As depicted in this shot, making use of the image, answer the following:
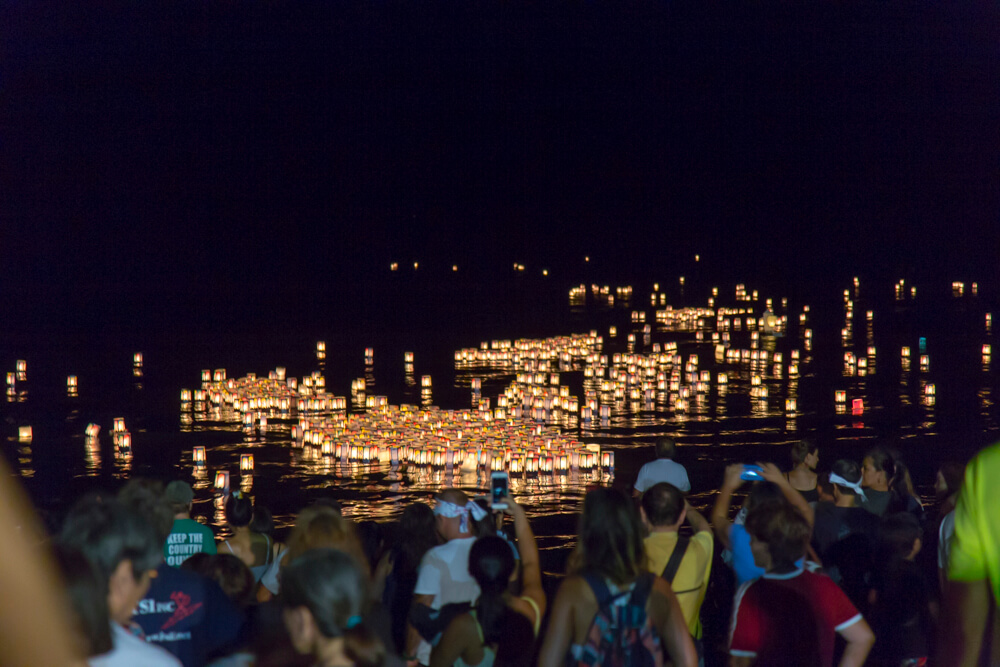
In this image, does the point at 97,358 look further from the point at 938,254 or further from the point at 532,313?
the point at 938,254

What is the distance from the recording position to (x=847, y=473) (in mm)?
7184

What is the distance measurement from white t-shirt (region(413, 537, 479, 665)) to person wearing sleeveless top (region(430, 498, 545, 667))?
36 centimetres

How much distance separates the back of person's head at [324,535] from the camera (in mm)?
4988

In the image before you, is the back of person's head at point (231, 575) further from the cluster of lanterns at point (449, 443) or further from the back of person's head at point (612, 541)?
the cluster of lanterns at point (449, 443)

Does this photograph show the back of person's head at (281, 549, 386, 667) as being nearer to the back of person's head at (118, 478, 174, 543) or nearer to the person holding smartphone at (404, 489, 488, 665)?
the back of person's head at (118, 478, 174, 543)

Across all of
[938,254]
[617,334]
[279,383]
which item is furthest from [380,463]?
[938,254]

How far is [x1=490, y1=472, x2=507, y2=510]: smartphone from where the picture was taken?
5968mm

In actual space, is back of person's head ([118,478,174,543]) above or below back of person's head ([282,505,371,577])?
above

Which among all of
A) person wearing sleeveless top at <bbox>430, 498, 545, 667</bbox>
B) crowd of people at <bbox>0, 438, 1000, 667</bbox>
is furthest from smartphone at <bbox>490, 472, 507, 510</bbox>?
person wearing sleeveless top at <bbox>430, 498, 545, 667</bbox>

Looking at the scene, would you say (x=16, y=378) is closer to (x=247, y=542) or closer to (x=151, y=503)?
(x=247, y=542)

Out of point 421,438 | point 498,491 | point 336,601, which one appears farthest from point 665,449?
point 421,438

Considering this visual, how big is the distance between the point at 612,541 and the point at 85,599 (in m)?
2.22

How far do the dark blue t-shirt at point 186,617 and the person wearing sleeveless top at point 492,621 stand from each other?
102 centimetres

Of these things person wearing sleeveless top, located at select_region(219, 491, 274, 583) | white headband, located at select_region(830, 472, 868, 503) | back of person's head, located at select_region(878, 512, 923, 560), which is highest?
white headband, located at select_region(830, 472, 868, 503)
